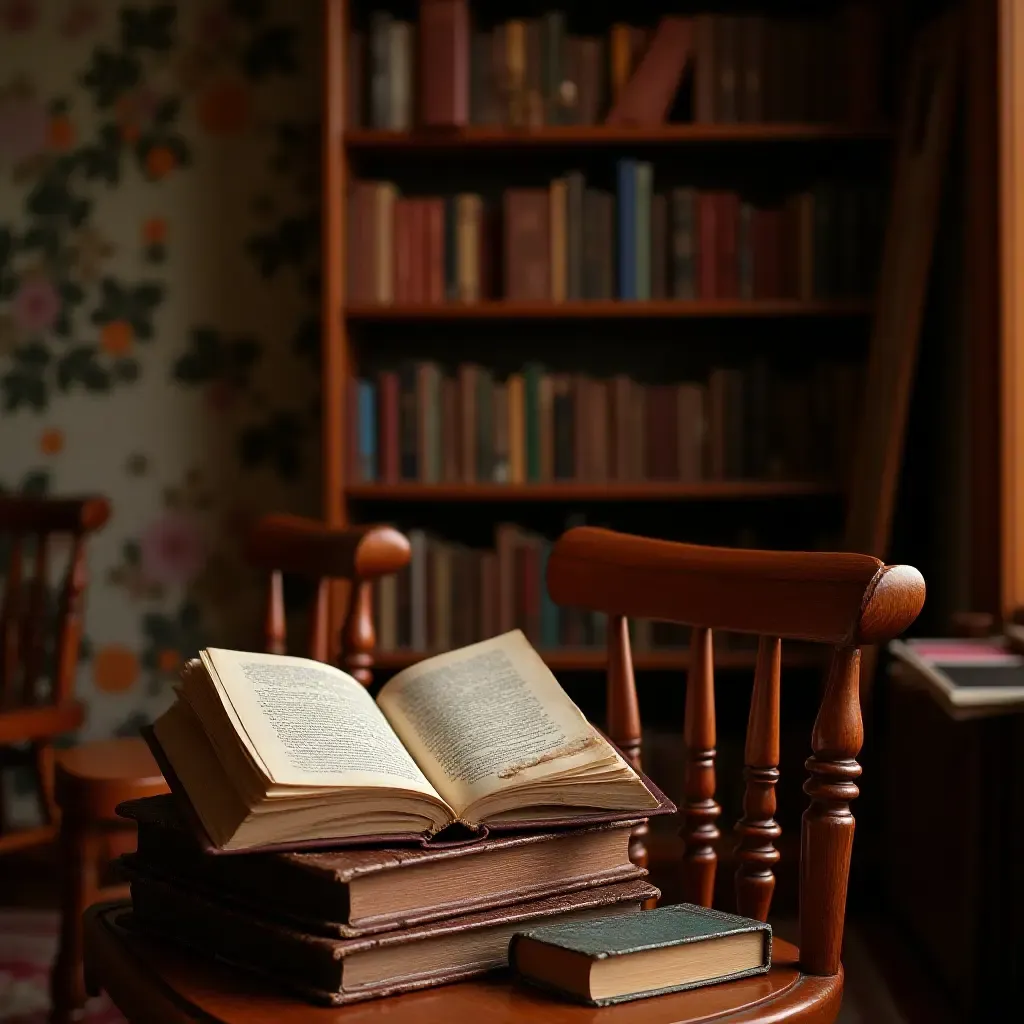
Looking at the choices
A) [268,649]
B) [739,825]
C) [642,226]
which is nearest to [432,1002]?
[739,825]

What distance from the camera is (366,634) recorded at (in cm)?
145

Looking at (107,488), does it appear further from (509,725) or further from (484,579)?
(509,725)

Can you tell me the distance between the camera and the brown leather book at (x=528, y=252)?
2795 millimetres

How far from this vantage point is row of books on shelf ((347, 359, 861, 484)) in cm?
281

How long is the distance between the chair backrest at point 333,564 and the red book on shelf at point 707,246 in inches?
57.3

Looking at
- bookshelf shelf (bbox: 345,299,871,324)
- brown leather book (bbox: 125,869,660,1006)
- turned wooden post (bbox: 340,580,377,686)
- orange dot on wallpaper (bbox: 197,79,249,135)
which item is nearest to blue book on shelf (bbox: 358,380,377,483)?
bookshelf shelf (bbox: 345,299,871,324)

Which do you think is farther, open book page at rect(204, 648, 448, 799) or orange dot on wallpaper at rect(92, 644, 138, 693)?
orange dot on wallpaper at rect(92, 644, 138, 693)

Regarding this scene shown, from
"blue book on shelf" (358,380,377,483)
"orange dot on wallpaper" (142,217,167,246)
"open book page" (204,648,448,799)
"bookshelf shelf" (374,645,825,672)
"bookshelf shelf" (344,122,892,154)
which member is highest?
"bookshelf shelf" (344,122,892,154)

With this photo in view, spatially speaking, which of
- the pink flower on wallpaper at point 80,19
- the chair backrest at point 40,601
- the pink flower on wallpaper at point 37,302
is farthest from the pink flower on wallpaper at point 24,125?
the chair backrest at point 40,601

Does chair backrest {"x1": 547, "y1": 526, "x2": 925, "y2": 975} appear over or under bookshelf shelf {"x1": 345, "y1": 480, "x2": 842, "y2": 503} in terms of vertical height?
under

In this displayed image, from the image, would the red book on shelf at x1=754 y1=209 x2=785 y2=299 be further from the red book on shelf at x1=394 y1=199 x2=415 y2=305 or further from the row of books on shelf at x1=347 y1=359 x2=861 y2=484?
the red book on shelf at x1=394 y1=199 x2=415 y2=305

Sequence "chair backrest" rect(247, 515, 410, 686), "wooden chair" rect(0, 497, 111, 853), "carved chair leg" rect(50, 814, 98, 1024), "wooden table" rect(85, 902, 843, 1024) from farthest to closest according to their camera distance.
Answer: "wooden chair" rect(0, 497, 111, 853), "carved chair leg" rect(50, 814, 98, 1024), "chair backrest" rect(247, 515, 410, 686), "wooden table" rect(85, 902, 843, 1024)

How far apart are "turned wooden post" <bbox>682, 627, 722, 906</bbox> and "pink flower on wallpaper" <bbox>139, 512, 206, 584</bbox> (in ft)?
7.49

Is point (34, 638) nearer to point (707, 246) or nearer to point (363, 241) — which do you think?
point (363, 241)
